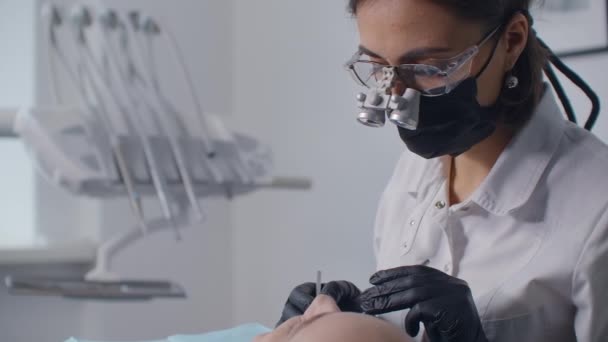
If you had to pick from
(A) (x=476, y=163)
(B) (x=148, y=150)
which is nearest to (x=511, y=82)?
(A) (x=476, y=163)

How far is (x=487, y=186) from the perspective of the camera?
1.01m

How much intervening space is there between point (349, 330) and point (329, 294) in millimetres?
205

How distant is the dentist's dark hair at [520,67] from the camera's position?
97 centimetres

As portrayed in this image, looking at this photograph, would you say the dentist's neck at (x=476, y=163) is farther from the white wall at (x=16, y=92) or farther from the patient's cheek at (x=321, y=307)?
the white wall at (x=16, y=92)

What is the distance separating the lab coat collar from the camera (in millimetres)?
991

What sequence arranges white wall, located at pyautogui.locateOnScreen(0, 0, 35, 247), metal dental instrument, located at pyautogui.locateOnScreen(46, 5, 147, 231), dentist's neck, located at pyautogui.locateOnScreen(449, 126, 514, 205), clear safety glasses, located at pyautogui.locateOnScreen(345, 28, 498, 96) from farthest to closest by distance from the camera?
white wall, located at pyautogui.locateOnScreen(0, 0, 35, 247) < metal dental instrument, located at pyautogui.locateOnScreen(46, 5, 147, 231) < dentist's neck, located at pyautogui.locateOnScreen(449, 126, 514, 205) < clear safety glasses, located at pyautogui.locateOnScreen(345, 28, 498, 96)

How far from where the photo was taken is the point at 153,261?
2266 mm

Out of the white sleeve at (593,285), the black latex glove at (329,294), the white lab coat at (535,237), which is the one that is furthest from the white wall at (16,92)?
the white sleeve at (593,285)

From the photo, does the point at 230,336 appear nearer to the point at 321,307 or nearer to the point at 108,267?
the point at 321,307

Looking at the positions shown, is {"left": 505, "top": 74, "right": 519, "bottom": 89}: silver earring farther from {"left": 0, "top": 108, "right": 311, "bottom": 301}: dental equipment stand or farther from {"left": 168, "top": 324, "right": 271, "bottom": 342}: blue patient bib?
{"left": 0, "top": 108, "right": 311, "bottom": 301}: dental equipment stand

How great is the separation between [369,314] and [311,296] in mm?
140

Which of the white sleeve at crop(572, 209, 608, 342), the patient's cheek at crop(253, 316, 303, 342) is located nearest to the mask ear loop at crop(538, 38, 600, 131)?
the white sleeve at crop(572, 209, 608, 342)

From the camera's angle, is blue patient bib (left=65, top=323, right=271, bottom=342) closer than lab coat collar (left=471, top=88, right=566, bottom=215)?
No

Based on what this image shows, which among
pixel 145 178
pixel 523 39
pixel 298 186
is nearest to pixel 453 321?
pixel 523 39
